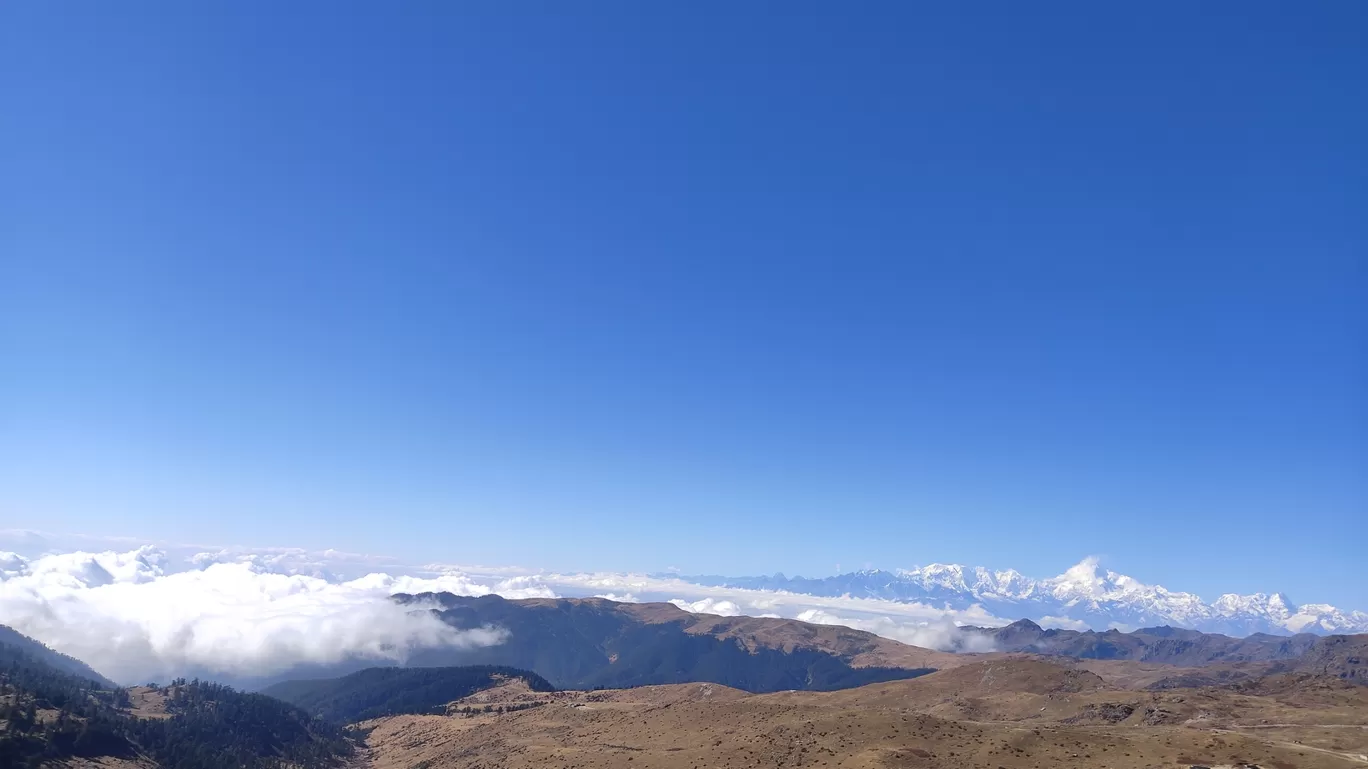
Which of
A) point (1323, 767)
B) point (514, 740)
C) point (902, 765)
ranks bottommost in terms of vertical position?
point (514, 740)

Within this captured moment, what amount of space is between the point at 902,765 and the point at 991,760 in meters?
11.8

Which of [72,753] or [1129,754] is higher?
[1129,754]

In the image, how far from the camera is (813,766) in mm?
96562

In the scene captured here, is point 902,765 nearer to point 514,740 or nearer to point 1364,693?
point 514,740

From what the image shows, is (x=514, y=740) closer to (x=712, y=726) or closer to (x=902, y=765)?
(x=712, y=726)

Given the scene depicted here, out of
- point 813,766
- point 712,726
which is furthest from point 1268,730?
point 712,726

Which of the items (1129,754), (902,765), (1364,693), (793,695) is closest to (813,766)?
(902,765)

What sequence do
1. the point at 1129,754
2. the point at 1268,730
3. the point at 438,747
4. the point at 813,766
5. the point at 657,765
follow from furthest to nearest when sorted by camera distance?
the point at 438,747, the point at 657,765, the point at 1268,730, the point at 813,766, the point at 1129,754

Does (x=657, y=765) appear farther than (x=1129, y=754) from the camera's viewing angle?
Yes

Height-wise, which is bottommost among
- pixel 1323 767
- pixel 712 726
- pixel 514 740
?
pixel 514 740

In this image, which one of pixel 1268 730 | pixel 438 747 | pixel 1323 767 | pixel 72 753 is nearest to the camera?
pixel 1323 767

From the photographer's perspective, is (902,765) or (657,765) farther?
(657,765)

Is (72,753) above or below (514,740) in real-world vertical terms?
below

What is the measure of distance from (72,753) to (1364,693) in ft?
1028
